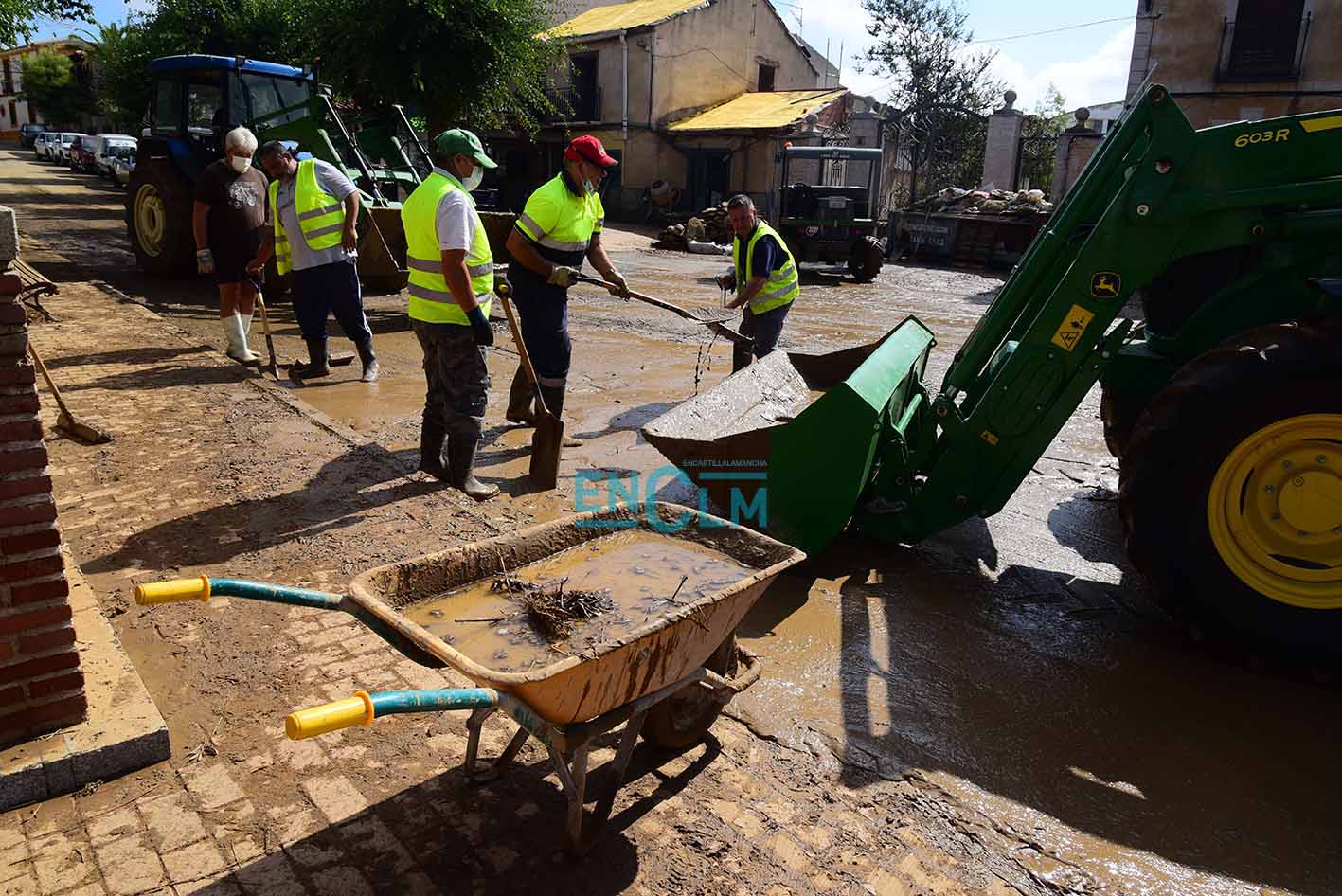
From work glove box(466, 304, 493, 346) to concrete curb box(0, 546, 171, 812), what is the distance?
91.5 inches

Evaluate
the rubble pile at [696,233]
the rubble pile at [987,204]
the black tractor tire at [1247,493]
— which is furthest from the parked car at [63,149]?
the black tractor tire at [1247,493]

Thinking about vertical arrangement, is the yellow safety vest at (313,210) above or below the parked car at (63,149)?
below

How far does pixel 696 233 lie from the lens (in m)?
21.3

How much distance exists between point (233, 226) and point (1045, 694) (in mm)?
7036

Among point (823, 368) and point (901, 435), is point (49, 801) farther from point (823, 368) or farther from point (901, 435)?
point (823, 368)

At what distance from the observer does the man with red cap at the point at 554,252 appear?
5.67 meters

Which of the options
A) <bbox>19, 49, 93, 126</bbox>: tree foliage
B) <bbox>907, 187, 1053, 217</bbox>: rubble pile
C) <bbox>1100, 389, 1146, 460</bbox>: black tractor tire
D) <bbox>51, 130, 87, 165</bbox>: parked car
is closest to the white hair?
<bbox>1100, 389, 1146, 460</bbox>: black tractor tire

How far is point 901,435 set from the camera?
4523mm

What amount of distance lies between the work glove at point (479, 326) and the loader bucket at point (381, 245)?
18.9 feet

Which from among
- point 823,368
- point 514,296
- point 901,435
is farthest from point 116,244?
point 901,435

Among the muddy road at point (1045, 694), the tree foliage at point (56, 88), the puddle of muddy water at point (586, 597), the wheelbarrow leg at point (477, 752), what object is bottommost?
the muddy road at point (1045, 694)

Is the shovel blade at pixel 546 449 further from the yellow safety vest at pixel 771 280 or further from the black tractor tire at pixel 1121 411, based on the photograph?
the black tractor tire at pixel 1121 411

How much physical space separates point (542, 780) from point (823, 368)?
4072mm

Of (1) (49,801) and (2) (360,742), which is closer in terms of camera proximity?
(1) (49,801)
